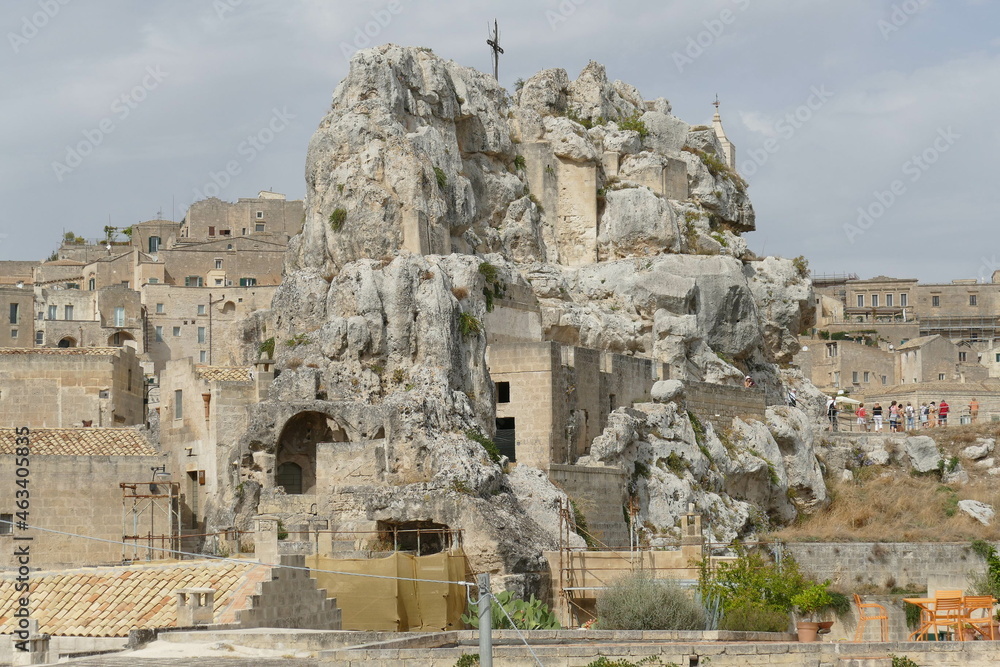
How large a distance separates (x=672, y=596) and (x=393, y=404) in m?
12.6

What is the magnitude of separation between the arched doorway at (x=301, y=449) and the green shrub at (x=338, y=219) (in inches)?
269

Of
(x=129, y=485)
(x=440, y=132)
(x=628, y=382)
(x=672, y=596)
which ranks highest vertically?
(x=440, y=132)

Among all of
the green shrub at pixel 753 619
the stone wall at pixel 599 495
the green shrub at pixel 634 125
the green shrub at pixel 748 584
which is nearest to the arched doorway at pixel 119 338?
the green shrub at pixel 634 125

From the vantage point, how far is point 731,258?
58.8m

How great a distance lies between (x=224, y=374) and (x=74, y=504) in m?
8.15

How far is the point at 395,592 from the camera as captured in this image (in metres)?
36.9

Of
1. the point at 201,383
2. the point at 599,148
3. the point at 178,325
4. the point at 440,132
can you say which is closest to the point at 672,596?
the point at 201,383

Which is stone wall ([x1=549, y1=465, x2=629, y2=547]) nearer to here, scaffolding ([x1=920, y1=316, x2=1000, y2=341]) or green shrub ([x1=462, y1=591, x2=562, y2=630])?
green shrub ([x1=462, y1=591, x2=562, y2=630])

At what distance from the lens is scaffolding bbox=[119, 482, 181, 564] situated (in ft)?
137

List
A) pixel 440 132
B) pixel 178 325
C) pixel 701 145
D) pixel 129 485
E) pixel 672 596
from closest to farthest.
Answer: pixel 672 596, pixel 129 485, pixel 440 132, pixel 701 145, pixel 178 325

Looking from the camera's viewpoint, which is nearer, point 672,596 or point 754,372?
point 672,596

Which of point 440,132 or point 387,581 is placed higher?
point 440,132

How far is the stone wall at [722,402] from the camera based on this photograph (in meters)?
52.1

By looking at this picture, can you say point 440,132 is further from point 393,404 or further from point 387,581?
point 387,581
